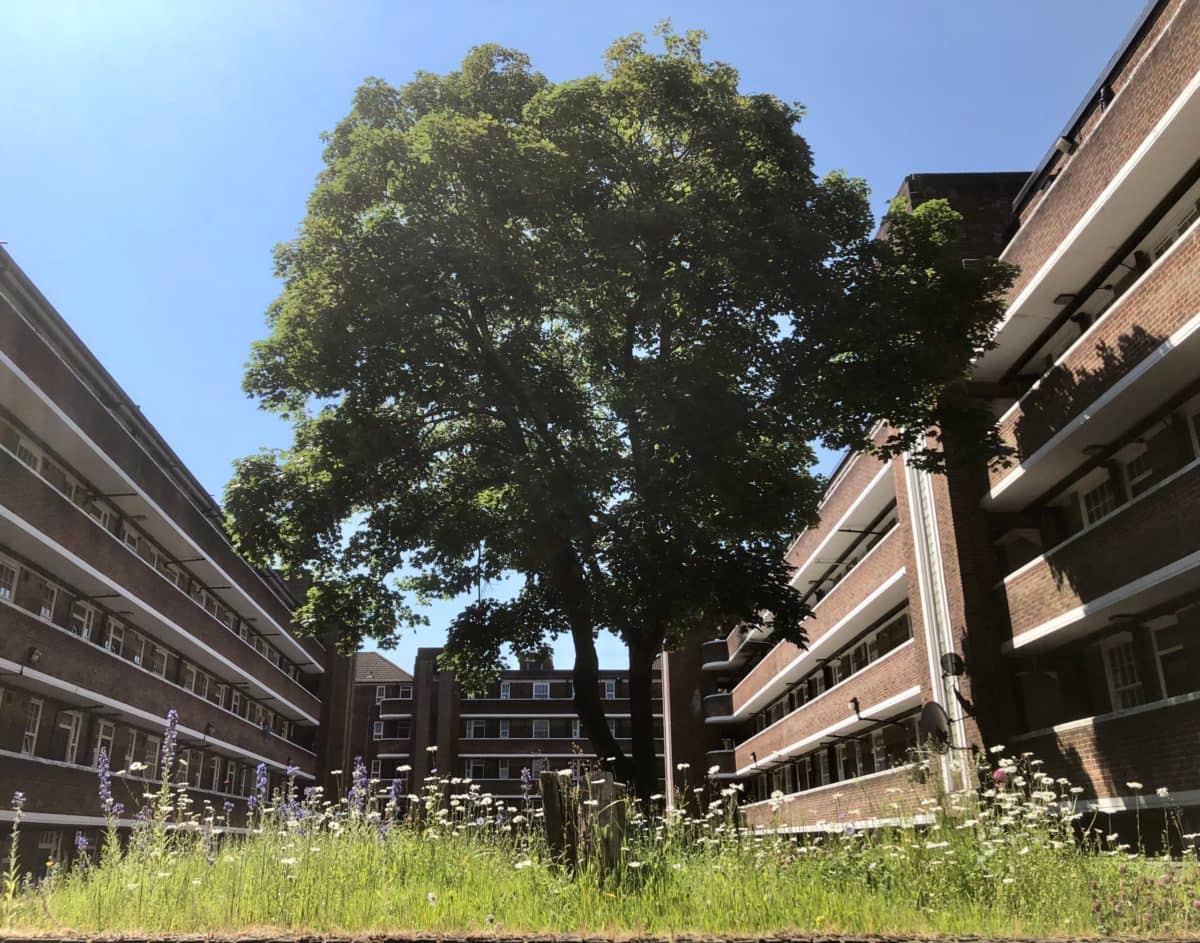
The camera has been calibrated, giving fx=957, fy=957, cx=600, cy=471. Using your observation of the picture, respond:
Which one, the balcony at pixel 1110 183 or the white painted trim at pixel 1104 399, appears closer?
the white painted trim at pixel 1104 399

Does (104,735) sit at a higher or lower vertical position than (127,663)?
lower

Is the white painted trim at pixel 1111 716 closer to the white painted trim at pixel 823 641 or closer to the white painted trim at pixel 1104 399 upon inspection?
the white painted trim at pixel 823 641

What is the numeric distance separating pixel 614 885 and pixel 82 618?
92.4 ft

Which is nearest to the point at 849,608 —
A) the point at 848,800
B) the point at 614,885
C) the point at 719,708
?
the point at 848,800

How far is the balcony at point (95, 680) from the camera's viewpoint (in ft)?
78.2

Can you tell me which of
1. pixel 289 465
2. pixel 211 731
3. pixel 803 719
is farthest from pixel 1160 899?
pixel 211 731

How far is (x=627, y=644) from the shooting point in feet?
61.2

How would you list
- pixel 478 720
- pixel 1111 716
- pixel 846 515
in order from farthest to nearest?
pixel 478 720
pixel 846 515
pixel 1111 716

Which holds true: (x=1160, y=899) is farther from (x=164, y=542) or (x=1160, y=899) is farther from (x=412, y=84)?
(x=164, y=542)

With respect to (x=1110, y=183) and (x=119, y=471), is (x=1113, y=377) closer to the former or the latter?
(x=1110, y=183)

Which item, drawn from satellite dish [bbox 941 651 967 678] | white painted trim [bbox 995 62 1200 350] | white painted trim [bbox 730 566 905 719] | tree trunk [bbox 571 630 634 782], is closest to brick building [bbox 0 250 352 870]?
tree trunk [bbox 571 630 634 782]

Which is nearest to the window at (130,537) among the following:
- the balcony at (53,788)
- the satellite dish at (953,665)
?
the balcony at (53,788)

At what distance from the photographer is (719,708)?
51250mm

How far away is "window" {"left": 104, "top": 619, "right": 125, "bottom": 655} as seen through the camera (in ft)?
104
